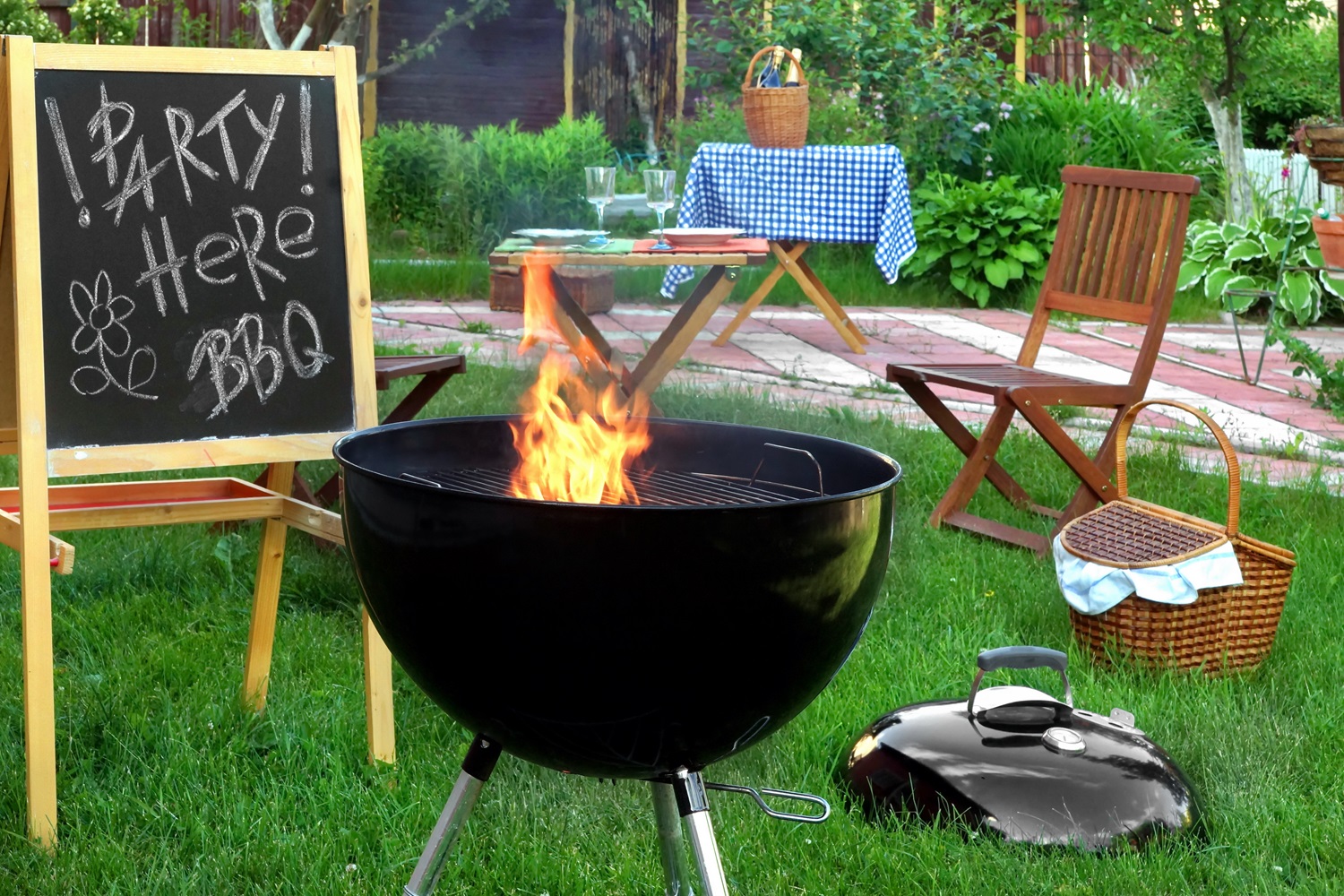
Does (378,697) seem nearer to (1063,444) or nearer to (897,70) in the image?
(1063,444)

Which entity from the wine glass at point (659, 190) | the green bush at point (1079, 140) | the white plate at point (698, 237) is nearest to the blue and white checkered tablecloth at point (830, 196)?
the wine glass at point (659, 190)

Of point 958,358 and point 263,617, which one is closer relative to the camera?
point 263,617

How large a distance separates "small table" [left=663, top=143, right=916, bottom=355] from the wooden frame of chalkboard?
4.71 m

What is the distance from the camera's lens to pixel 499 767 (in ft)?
8.29

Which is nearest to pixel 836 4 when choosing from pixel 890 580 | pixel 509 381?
pixel 509 381

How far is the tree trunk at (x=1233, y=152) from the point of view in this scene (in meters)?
8.89

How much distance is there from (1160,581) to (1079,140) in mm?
7162

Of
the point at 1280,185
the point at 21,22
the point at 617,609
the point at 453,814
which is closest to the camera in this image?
the point at 617,609

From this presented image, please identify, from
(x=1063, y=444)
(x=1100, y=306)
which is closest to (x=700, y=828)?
(x=1063, y=444)

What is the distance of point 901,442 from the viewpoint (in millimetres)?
4762

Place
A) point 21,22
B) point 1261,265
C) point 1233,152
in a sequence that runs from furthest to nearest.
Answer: point 21,22 < point 1233,152 < point 1261,265

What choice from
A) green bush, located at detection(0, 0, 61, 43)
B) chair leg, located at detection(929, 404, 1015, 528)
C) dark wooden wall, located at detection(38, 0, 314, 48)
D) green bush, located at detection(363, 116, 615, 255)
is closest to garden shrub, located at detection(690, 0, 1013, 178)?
green bush, located at detection(363, 116, 615, 255)

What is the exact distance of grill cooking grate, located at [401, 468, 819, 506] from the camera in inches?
73.9

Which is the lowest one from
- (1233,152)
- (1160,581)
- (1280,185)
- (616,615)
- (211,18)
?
(1160,581)
